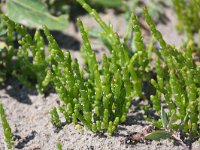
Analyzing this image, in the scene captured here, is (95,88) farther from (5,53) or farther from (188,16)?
(188,16)

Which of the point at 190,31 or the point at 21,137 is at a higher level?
the point at 190,31

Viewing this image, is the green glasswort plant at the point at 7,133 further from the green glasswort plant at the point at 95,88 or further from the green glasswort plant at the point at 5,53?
the green glasswort plant at the point at 5,53

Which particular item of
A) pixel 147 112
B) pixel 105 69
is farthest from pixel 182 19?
pixel 105 69

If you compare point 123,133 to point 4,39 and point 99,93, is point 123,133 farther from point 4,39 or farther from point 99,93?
point 4,39

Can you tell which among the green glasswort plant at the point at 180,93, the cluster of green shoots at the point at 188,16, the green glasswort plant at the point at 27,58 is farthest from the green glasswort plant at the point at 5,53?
the cluster of green shoots at the point at 188,16

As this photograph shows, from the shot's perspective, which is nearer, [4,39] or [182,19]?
[4,39]

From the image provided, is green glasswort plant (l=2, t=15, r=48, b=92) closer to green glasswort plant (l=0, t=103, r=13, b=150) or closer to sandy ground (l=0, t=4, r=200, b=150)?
sandy ground (l=0, t=4, r=200, b=150)
